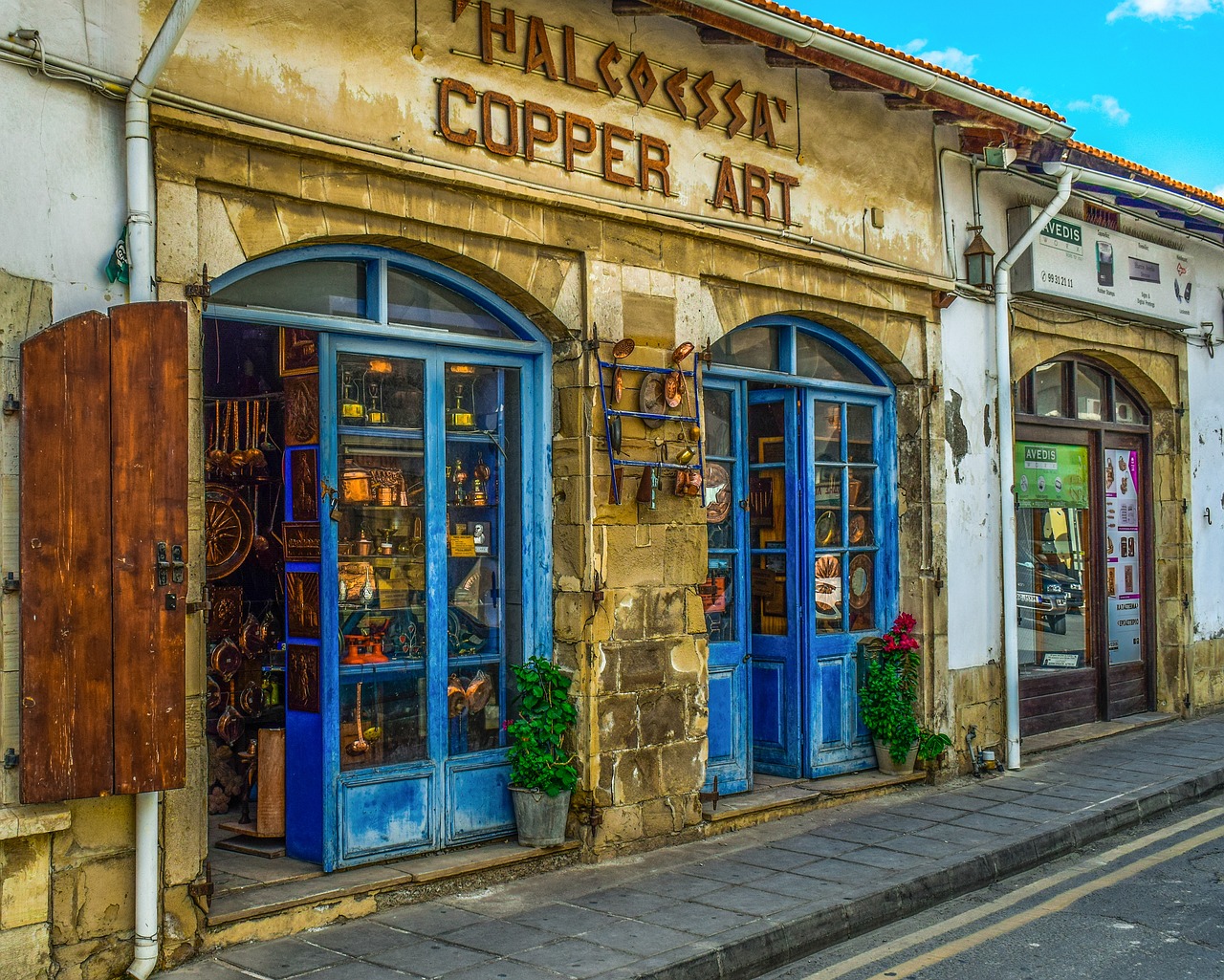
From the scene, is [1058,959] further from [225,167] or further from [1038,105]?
[1038,105]

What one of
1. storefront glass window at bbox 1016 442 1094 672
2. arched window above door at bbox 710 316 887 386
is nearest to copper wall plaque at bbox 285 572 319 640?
arched window above door at bbox 710 316 887 386

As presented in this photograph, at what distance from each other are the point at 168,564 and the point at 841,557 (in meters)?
5.30

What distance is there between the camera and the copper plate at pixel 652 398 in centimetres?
721

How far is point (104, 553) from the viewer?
15.8ft

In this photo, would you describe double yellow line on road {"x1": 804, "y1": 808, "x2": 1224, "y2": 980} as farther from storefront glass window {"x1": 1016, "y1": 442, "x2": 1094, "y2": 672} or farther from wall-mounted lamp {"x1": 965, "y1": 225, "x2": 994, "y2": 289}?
wall-mounted lamp {"x1": 965, "y1": 225, "x2": 994, "y2": 289}

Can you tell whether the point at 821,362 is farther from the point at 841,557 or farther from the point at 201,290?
the point at 201,290

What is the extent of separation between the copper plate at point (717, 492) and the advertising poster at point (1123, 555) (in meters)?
5.14

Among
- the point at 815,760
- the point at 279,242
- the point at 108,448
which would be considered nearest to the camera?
the point at 108,448

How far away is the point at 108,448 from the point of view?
482 centimetres

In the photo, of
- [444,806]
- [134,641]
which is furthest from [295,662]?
[134,641]

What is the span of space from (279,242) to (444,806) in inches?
118

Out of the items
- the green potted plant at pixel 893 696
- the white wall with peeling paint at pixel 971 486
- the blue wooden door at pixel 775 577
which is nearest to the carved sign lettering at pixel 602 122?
the blue wooden door at pixel 775 577

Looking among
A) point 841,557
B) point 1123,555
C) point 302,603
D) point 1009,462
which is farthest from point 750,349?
point 1123,555

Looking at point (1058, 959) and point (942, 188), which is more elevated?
point (942, 188)
